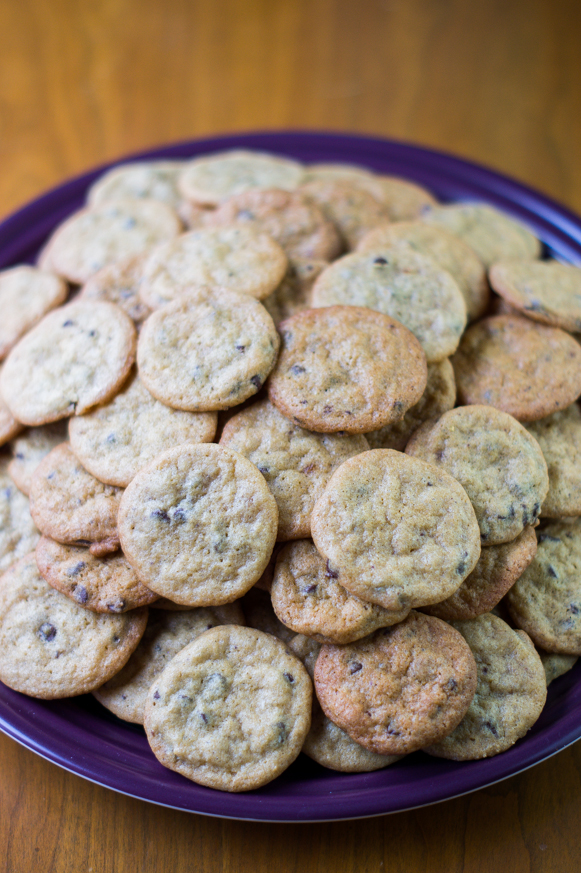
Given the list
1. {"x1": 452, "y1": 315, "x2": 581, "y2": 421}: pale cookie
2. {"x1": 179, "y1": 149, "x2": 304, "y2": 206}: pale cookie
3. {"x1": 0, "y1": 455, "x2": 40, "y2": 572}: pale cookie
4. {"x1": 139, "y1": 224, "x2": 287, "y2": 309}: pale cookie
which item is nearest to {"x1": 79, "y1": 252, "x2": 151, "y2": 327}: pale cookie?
{"x1": 139, "y1": 224, "x2": 287, "y2": 309}: pale cookie

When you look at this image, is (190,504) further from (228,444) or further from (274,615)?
(274,615)

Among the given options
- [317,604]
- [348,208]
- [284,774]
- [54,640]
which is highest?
[348,208]

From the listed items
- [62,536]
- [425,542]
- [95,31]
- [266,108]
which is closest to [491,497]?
[425,542]

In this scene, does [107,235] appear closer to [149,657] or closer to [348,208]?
[348,208]

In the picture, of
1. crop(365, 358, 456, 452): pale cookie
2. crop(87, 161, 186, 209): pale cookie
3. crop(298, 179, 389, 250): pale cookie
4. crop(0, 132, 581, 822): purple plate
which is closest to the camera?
crop(0, 132, 581, 822): purple plate

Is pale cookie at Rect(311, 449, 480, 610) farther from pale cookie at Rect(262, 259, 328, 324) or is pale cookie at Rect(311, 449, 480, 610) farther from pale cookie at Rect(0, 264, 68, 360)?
pale cookie at Rect(0, 264, 68, 360)

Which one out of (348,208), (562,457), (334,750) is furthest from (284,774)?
(348,208)
